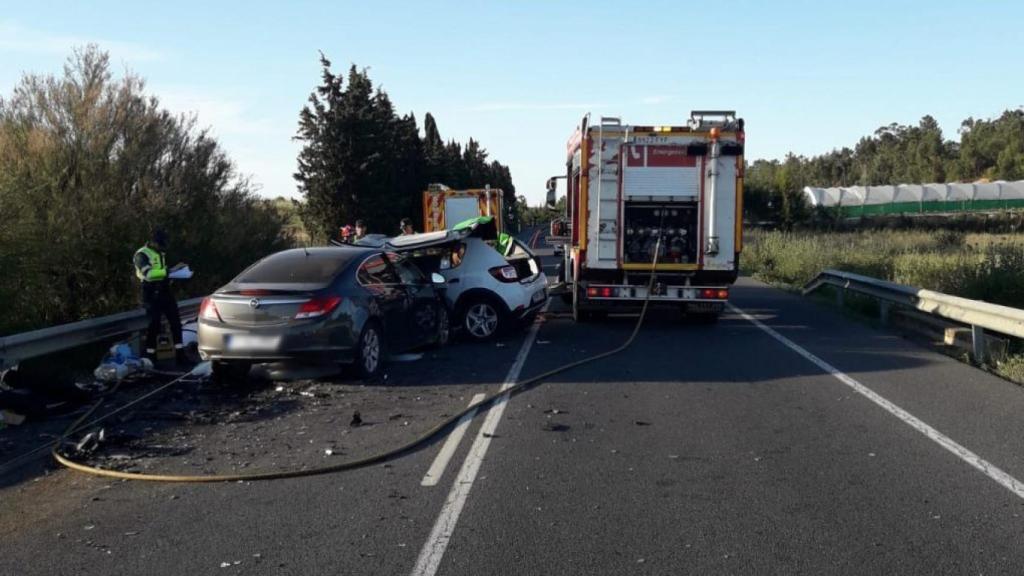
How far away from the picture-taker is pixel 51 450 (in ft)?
24.2

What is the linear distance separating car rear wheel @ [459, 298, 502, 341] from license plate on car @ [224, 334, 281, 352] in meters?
4.26

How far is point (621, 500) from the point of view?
19.0 feet

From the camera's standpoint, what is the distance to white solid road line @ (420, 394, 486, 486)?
20.8 feet

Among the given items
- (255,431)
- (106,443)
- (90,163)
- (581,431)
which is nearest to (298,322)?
(255,431)

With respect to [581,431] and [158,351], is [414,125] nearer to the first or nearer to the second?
[158,351]

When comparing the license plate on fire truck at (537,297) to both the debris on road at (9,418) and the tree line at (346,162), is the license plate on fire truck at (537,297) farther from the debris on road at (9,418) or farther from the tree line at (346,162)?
the tree line at (346,162)

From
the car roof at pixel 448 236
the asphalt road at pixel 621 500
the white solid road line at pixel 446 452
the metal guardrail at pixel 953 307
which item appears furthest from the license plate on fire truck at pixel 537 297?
the white solid road line at pixel 446 452

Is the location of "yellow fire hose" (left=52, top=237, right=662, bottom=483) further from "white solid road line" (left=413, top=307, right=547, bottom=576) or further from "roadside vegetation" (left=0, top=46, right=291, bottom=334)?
"roadside vegetation" (left=0, top=46, right=291, bottom=334)

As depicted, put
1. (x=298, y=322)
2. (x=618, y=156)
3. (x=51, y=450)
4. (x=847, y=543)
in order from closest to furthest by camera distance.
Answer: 1. (x=847, y=543)
2. (x=51, y=450)
3. (x=298, y=322)
4. (x=618, y=156)

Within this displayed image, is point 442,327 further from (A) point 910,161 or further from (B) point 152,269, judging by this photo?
Answer: (A) point 910,161

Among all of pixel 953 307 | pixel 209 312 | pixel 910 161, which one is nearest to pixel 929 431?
pixel 953 307

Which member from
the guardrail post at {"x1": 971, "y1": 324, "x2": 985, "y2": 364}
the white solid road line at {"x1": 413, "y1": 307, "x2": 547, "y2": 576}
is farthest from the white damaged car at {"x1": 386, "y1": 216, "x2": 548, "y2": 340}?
the guardrail post at {"x1": 971, "y1": 324, "x2": 985, "y2": 364}

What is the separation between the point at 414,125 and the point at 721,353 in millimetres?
35001

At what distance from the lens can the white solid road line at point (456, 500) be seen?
482 cm
